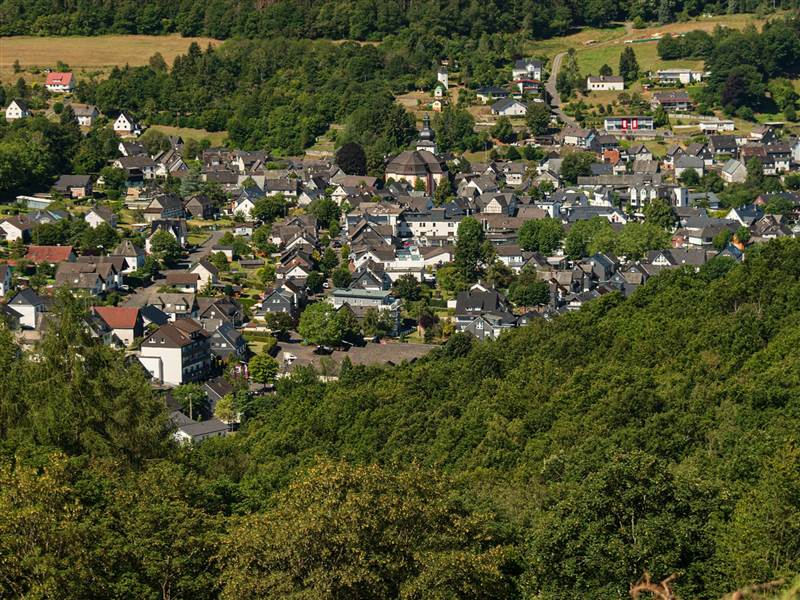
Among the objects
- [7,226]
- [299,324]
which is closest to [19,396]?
[299,324]

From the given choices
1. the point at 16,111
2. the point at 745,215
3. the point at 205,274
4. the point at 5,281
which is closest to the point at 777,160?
the point at 745,215

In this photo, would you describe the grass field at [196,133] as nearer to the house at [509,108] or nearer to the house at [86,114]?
the house at [86,114]

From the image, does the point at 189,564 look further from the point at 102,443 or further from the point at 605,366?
the point at 605,366

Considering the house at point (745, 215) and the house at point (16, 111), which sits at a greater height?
the house at point (16, 111)

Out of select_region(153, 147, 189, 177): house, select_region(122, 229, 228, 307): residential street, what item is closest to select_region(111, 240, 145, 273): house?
select_region(122, 229, 228, 307): residential street

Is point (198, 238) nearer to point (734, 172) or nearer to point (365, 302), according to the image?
point (365, 302)

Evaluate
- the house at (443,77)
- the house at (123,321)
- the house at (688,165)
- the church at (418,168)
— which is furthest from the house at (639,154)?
the house at (123,321)

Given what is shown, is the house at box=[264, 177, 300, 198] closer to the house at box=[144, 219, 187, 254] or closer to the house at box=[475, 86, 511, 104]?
the house at box=[144, 219, 187, 254]
